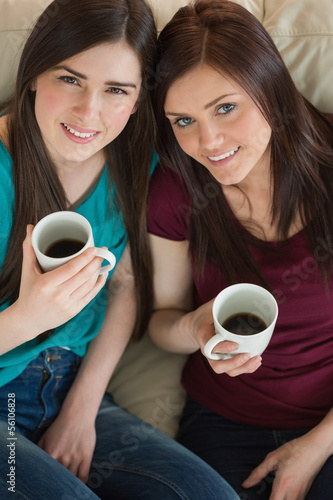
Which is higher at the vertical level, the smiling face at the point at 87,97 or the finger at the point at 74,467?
the smiling face at the point at 87,97

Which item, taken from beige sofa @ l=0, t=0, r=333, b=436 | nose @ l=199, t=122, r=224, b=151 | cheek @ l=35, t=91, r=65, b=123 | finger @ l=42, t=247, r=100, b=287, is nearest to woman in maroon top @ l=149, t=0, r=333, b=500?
nose @ l=199, t=122, r=224, b=151

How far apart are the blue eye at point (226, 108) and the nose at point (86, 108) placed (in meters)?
0.25

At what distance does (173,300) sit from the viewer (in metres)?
1.55

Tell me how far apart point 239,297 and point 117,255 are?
15.4 inches

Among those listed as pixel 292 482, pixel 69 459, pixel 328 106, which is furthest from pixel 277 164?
pixel 69 459

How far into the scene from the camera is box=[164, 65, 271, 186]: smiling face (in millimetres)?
1229

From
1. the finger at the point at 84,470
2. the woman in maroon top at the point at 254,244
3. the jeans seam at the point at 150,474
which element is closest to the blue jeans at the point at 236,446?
the woman in maroon top at the point at 254,244

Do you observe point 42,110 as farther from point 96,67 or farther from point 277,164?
point 277,164

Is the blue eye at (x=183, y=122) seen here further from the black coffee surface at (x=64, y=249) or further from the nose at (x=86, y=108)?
the black coffee surface at (x=64, y=249)

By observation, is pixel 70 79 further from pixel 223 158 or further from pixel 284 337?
pixel 284 337

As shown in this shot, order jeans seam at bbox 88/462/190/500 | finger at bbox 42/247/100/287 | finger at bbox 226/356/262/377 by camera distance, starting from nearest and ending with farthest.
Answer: finger at bbox 42/247/100/287, finger at bbox 226/356/262/377, jeans seam at bbox 88/462/190/500

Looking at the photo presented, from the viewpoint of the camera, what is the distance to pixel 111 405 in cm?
158

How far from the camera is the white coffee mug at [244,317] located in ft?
3.68

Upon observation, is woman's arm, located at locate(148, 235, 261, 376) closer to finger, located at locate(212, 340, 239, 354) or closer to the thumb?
finger, located at locate(212, 340, 239, 354)
